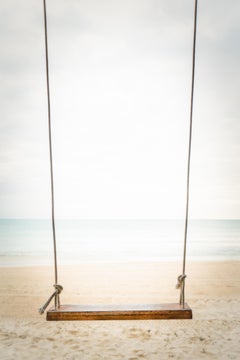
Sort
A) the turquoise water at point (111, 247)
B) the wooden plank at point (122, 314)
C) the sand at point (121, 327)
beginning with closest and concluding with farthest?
the wooden plank at point (122, 314)
the sand at point (121, 327)
the turquoise water at point (111, 247)

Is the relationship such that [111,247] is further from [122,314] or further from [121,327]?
[122,314]

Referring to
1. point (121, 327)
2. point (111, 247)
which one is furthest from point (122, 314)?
point (111, 247)

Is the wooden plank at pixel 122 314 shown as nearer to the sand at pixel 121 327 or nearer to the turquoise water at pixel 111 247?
the sand at pixel 121 327

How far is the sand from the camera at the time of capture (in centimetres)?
307

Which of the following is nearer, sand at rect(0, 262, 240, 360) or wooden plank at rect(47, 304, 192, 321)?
wooden plank at rect(47, 304, 192, 321)

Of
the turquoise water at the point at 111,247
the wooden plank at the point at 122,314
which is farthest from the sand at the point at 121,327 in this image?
the turquoise water at the point at 111,247

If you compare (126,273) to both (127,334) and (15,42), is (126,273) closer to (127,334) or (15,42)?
(127,334)

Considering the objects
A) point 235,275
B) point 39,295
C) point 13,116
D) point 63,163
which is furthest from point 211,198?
point 39,295

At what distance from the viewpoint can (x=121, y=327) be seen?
12.3 ft

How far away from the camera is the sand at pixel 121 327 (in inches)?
121

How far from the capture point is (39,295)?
5.68 meters

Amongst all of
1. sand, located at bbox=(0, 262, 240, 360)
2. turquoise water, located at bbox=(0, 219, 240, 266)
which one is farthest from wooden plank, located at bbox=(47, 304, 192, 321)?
turquoise water, located at bbox=(0, 219, 240, 266)

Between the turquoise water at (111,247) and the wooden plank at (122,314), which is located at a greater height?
the wooden plank at (122,314)

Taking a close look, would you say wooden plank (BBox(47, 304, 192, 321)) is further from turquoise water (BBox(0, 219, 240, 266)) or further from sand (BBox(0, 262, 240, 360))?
turquoise water (BBox(0, 219, 240, 266))
